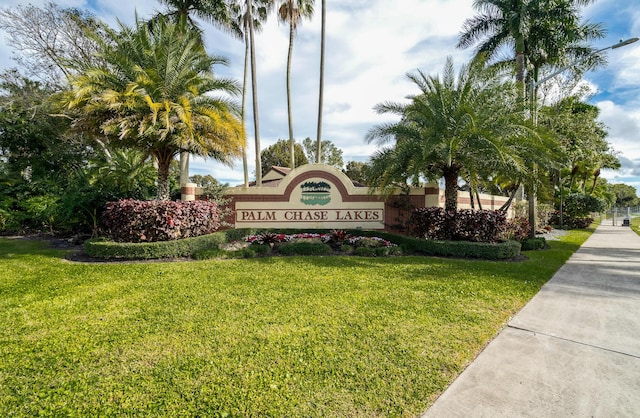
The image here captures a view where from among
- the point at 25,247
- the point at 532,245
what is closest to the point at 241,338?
the point at 25,247

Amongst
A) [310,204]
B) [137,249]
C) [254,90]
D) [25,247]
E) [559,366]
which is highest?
[254,90]

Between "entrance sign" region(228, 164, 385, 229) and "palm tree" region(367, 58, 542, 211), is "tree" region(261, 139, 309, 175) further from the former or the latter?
"palm tree" region(367, 58, 542, 211)

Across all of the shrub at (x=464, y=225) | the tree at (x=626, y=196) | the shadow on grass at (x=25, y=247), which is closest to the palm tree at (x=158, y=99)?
the shadow on grass at (x=25, y=247)

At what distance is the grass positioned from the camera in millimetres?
2631

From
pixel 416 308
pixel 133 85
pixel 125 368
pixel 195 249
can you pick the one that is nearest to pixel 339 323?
pixel 416 308

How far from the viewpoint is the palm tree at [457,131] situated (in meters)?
8.73

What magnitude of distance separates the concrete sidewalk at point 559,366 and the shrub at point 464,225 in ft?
13.3

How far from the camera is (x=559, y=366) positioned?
3172 millimetres

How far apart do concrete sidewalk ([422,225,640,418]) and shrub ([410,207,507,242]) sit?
4.05 meters

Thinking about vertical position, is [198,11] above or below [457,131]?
above

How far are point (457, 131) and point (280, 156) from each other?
35.7m

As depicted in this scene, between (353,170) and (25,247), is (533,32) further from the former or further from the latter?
(353,170)

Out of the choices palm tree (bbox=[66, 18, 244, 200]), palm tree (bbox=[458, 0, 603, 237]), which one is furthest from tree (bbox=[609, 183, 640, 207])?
palm tree (bbox=[66, 18, 244, 200])

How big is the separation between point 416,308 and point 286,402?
275 cm
